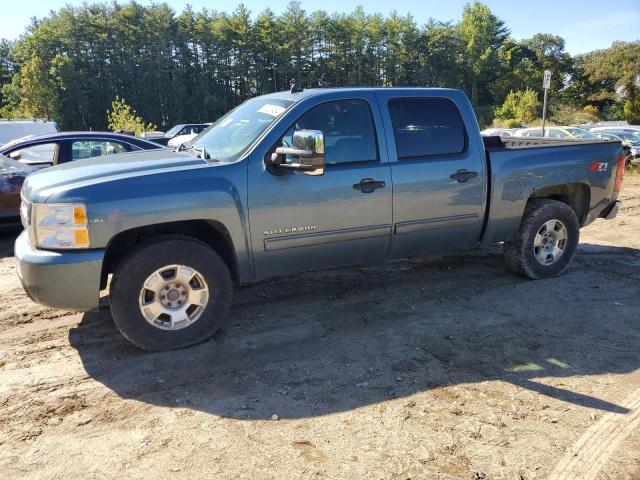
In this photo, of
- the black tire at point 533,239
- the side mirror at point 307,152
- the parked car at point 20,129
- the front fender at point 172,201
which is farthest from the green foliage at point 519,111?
the front fender at point 172,201

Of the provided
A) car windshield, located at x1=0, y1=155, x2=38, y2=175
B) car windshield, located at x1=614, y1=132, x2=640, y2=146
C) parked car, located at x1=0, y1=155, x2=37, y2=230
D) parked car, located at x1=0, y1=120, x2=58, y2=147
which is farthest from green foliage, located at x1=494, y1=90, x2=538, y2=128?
parked car, located at x1=0, y1=155, x2=37, y2=230

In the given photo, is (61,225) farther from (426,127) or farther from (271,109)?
(426,127)

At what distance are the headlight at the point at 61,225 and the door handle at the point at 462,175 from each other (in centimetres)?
311

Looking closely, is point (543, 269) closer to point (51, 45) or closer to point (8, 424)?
point (8, 424)

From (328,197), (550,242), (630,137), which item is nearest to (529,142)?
(550,242)

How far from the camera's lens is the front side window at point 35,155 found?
853cm

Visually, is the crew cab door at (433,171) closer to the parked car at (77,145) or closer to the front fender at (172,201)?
the front fender at (172,201)

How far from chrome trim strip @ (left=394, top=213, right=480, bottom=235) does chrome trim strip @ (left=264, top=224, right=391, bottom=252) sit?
0.14 meters

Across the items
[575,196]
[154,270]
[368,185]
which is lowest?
[154,270]

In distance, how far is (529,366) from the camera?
375 cm

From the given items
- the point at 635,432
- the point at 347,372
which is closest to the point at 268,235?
the point at 347,372

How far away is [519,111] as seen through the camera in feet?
161

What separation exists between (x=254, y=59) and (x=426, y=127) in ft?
245

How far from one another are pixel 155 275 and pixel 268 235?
903 mm
